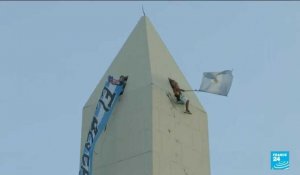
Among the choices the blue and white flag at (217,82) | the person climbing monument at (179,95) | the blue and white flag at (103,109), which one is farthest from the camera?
the blue and white flag at (217,82)

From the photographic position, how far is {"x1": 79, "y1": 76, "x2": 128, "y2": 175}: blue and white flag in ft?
109

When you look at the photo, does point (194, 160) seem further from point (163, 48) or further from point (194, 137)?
point (163, 48)

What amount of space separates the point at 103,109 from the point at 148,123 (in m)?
2.90

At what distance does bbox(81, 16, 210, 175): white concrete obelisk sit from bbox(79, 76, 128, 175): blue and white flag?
332 millimetres

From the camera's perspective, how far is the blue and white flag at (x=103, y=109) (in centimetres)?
3322

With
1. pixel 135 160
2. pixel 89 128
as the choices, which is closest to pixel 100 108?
pixel 89 128

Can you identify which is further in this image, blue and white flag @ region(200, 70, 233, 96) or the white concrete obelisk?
blue and white flag @ region(200, 70, 233, 96)

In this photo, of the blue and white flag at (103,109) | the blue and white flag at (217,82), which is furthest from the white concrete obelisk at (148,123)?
the blue and white flag at (217,82)

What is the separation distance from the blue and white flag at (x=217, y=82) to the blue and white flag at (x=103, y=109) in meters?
3.69

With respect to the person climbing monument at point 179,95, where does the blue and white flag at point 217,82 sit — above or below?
above

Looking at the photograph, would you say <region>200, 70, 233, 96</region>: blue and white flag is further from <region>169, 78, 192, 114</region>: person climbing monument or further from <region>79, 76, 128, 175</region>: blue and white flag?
<region>79, 76, 128, 175</region>: blue and white flag

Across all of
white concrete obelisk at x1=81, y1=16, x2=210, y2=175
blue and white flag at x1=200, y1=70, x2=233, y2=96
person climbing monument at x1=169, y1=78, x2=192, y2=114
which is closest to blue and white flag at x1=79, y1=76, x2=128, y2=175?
white concrete obelisk at x1=81, y1=16, x2=210, y2=175

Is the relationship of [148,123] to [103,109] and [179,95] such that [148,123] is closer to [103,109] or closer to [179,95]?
[179,95]

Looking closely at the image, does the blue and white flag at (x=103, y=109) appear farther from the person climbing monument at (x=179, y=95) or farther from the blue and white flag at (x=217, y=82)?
the blue and white flag at (x=217, y=82)
